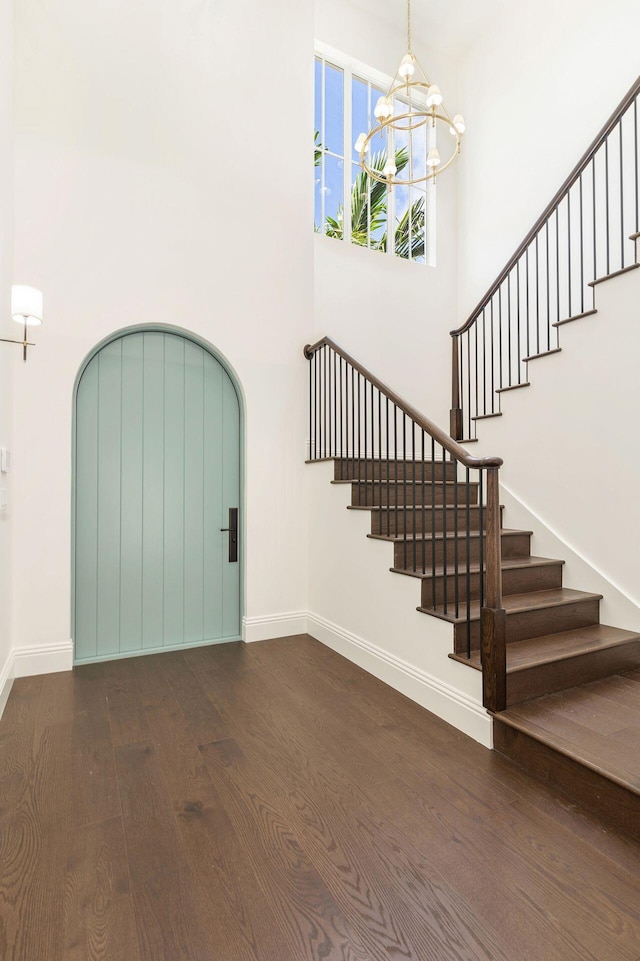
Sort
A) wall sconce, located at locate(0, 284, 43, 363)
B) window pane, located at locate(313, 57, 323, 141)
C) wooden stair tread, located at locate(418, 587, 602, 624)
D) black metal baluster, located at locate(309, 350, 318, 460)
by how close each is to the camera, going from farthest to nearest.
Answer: window pane, located at locate(313, 57, 323, 141) → black metal baluster, located at locate(309, 350, 318, 460) → wall sconce, located at locate(0, 284, 43, 363) → wooden stair tread, located at locate(418, 587, 602, 624)

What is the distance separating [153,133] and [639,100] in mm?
3699

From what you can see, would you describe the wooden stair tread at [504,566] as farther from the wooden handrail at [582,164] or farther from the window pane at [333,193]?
the window pane at [333,193]

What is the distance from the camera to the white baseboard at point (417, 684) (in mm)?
2295

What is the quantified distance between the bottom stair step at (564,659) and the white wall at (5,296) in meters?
2.46

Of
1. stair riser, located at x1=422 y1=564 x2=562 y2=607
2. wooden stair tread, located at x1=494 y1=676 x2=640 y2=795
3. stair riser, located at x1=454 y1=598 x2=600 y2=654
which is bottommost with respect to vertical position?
wooden stair tread, located at x1=494 y1=676 x2=640 y2=795

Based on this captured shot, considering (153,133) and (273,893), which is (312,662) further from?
(153,133)

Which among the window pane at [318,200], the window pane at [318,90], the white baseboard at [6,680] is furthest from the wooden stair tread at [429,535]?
the window pane at [318,90]

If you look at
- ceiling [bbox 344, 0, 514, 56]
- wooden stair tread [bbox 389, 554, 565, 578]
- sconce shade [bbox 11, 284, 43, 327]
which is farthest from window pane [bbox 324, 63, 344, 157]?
wooden stair tread [bbox 389, 554, 565, 578]

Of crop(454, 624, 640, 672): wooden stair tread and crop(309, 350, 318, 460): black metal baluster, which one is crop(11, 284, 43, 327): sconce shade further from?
crop(454, 624, 640, 672): wooden stair tread

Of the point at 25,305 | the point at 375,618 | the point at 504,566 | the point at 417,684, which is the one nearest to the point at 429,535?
the point at 504,566

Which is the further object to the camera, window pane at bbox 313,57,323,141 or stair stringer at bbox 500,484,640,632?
window pane at bbox 313,57,323,141

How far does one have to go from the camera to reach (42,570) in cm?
312

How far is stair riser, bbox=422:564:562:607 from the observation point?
2.75m

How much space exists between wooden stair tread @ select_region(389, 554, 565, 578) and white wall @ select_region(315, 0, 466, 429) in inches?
84.7
